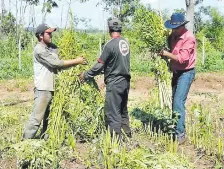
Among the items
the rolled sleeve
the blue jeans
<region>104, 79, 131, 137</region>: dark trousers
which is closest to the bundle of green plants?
the blue jeans

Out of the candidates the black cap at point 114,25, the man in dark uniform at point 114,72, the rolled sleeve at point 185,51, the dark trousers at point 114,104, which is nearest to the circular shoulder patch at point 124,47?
the man in dark uniform at point 114,72

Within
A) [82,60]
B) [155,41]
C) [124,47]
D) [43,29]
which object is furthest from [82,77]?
[155,41]

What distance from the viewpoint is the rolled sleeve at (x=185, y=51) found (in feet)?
19.8

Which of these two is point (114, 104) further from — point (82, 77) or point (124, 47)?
point (124, 47)

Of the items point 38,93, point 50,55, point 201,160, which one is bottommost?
point 201,160

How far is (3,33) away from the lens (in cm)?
3222

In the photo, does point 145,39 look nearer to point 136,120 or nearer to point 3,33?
point 136,120

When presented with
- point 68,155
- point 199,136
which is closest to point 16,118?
point 68,155

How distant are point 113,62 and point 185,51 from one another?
110 centimetres

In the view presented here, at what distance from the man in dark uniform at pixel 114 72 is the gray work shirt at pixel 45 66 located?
420 mm

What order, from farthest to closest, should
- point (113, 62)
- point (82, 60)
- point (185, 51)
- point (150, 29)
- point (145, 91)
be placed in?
point (145, 91) < point (150, 29) < point (185, 51) < point (113, 62) < point (82, 60)

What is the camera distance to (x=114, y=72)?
228 inches

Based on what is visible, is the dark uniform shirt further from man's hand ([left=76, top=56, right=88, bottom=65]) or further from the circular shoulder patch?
man's hand ([left=76, top=56, right=88, bottom=65])

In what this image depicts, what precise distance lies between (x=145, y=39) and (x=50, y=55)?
1.52m
